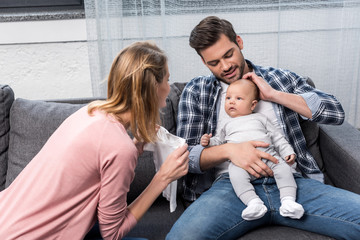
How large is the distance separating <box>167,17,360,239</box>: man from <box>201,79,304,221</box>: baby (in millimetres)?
33

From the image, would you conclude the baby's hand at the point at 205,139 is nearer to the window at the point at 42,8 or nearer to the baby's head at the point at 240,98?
the baby's head at the point at 240,98

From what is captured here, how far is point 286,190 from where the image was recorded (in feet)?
4.26

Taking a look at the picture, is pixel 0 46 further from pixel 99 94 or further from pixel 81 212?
pixel 81 212

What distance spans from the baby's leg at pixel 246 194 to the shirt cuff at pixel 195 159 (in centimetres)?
13

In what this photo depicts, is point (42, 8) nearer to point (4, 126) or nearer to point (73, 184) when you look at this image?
point (4, 126)

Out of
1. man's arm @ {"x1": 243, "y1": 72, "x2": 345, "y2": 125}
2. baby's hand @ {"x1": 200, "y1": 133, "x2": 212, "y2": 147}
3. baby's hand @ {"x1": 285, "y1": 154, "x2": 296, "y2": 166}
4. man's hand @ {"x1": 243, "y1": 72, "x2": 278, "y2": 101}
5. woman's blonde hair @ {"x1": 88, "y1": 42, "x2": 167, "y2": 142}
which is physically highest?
woman's blonde hair @ {"x1": 88, "y1": 42, "x2": 167, "y2": 142}

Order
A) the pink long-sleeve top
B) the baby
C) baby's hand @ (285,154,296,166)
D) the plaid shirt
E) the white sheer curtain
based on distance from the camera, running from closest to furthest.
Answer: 1. the pink long-sleeve top
2. the baby
3. baby's hand @ (285,154,296,166)
4. the plaid shirt
5. the white sheer curtain

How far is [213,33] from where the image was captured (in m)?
1.54

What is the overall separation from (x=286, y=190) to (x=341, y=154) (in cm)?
35

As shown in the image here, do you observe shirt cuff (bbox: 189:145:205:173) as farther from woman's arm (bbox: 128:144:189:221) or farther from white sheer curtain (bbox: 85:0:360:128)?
white sheer curtain (bbox: 85:0:360:128)

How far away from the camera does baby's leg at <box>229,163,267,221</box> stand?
122 centimetres

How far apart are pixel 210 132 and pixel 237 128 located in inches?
6.9

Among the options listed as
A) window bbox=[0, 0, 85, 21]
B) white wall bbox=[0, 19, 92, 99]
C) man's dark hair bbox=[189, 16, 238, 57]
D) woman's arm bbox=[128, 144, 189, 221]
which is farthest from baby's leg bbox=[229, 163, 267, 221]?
window bbox=[0, 0, 85, 21]

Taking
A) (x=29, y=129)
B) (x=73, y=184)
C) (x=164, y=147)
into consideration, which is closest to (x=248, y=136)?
(x=164, y=147)
